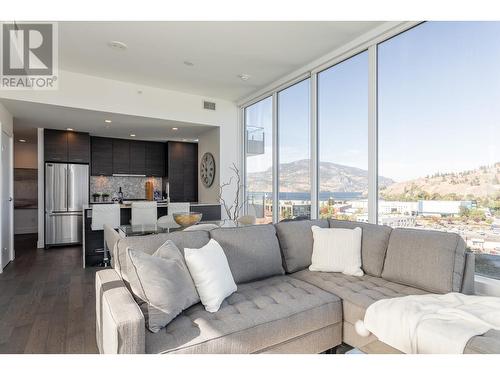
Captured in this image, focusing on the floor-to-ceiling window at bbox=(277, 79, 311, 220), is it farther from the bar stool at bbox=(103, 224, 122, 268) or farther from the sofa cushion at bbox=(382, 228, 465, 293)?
the bar stool at bbox=(103, 224, 122, 268)

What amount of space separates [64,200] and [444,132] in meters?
6.69

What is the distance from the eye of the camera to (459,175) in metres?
2.47

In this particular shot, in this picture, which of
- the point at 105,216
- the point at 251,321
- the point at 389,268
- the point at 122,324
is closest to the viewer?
the point at 122,324

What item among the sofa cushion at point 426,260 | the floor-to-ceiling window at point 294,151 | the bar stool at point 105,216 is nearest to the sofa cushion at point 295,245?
the sofa cushion at point 426,260

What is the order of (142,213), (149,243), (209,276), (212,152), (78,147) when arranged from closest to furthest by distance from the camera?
(209,276)
(149,243)
(142,213)
(212,152)
(78,147)

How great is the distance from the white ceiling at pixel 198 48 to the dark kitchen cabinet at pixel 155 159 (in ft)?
10.3

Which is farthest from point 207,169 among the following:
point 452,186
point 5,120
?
point 452,186

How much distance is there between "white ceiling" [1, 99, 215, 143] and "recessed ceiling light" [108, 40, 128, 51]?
1.36 m

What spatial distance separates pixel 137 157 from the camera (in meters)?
7.37

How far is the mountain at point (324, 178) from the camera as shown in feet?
10.9

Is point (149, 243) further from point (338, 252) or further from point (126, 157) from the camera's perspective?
point (126, 157)

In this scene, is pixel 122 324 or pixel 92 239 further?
pixel 92 239

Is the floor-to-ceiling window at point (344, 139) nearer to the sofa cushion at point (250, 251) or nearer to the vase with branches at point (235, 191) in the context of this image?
the sofa cushion at point (250, 251)

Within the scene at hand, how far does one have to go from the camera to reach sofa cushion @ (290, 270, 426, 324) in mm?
1937
